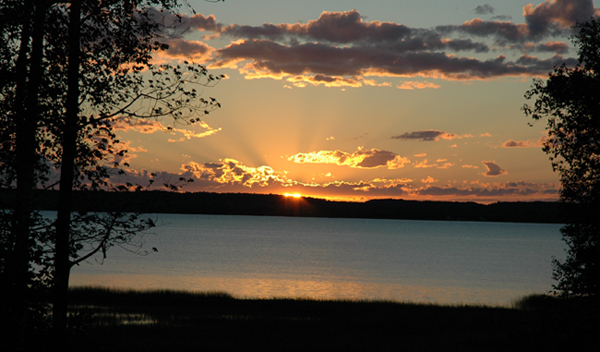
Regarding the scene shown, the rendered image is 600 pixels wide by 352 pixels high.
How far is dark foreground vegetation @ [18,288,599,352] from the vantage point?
1809cm

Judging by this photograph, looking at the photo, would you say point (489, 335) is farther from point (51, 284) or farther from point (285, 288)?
point (285, 288)

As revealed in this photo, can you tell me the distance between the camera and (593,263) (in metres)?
25.1

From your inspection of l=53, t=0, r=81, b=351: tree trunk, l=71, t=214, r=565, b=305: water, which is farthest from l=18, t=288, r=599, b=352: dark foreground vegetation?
l=71, t=214, r=565, b=305: water

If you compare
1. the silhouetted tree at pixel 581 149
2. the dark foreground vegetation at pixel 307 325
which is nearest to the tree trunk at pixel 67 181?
the dark foreground vegetation at pixel 307 325

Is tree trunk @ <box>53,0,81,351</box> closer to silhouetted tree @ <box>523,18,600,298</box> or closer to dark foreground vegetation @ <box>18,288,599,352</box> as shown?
dark foreground vegetation @ <box>18,288,599,352</box>

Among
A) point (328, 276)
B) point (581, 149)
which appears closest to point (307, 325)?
point (581, 149)

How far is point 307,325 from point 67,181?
1929cm

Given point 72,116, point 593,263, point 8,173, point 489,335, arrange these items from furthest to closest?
point 489,335
point 593,263
point 8,173
point 72,116

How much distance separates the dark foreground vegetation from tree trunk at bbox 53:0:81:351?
1.87ft

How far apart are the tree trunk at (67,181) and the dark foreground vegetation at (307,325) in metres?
0.57

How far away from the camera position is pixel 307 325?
94.6 ft

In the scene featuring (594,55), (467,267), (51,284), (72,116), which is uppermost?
(594,55)

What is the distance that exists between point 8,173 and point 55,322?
458cm

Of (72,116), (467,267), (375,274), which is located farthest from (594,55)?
(467,267)
